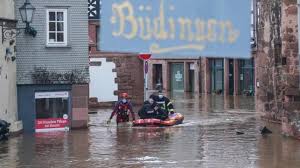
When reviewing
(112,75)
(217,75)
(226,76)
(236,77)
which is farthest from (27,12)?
(217,75)

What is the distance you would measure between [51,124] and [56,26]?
3.34 metres

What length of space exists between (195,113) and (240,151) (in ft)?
49.5

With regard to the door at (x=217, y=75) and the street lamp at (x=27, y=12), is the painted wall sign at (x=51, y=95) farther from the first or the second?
the door at (x=217, y=75)

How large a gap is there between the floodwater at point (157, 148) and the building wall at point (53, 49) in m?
2.24

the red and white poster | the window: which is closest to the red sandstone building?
the window

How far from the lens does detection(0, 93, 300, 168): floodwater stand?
13.9 metres

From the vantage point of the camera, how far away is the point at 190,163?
1368cm

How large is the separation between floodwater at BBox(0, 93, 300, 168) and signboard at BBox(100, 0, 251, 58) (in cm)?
508

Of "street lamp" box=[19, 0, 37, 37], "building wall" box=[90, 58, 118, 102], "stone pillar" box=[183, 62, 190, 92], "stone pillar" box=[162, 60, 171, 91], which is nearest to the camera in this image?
"street lamp" box=[19, 0, 37, 37]

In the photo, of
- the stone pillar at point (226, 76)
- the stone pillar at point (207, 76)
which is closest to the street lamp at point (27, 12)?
the stone pillar at point (226, 76)

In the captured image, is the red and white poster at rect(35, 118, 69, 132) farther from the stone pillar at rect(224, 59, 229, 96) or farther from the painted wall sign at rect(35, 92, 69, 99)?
the stone pillar at rect(224, 59, 229, 96)

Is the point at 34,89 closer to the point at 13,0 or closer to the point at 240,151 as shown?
the point at 13,0

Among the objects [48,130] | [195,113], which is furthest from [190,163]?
[195,113]

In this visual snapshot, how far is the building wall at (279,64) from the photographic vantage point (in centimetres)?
1853
